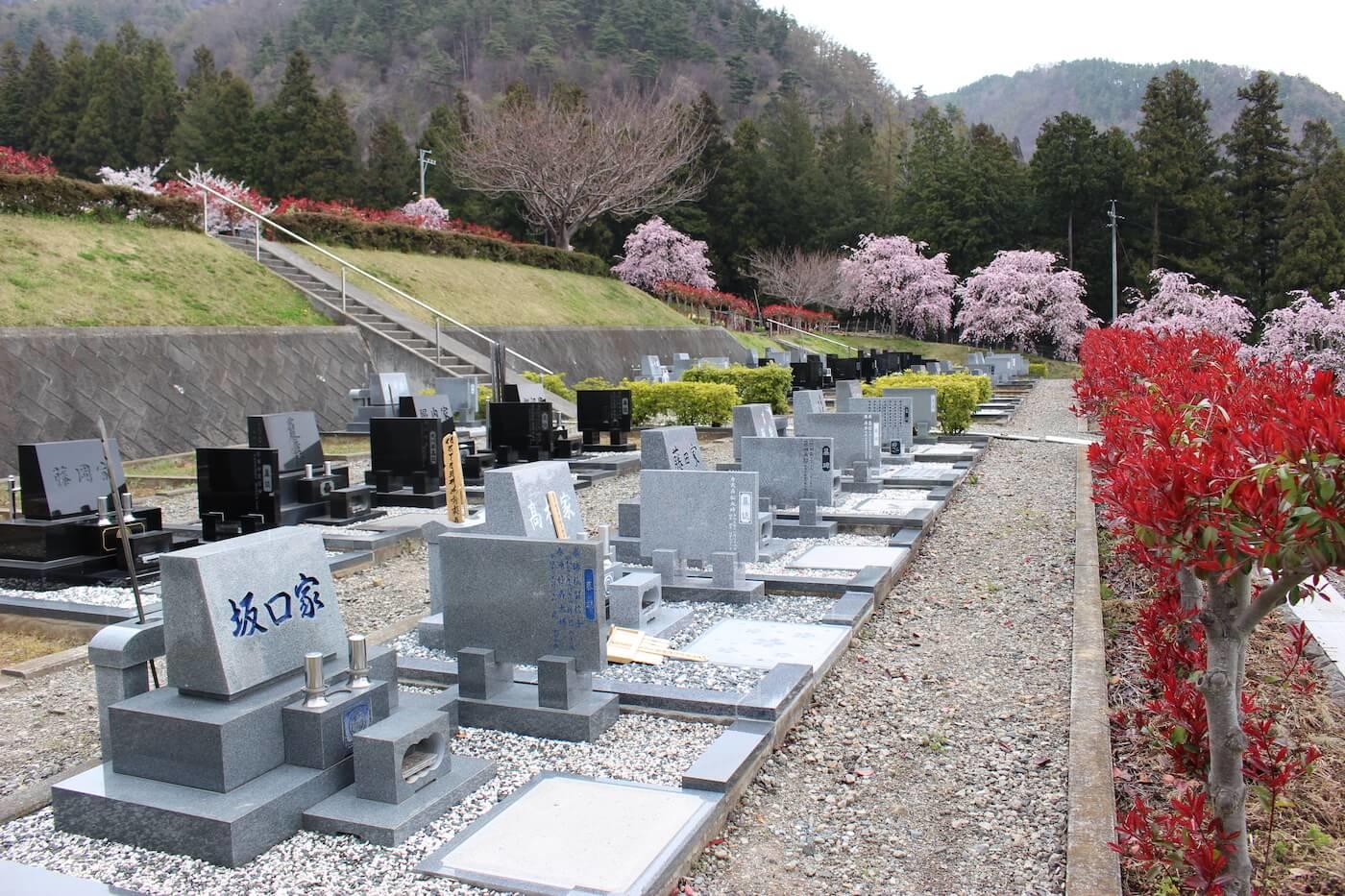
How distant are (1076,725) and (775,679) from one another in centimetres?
135

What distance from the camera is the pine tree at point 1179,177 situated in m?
45.2

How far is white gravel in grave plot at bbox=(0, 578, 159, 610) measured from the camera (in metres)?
6.88

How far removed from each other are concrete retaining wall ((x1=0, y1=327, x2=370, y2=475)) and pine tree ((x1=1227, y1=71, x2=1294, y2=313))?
41.1m

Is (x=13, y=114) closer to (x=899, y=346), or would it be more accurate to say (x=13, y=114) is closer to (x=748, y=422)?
(x=899, y=346)

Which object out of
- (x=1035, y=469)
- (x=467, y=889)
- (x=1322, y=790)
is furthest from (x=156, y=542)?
(x=1035, y=469)

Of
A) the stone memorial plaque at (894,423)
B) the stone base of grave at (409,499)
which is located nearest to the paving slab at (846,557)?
the stone base of grave at (409,499)

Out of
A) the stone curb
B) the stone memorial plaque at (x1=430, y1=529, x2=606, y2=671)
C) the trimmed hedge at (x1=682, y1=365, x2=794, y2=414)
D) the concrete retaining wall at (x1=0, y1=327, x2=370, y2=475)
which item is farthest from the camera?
the trimmed hedge at (x1=682, y1=365, x2=794, y2=414)

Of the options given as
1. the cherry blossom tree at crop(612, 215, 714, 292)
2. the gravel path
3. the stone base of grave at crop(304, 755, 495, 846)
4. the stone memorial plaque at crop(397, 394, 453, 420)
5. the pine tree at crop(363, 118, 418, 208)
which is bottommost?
the gravel path

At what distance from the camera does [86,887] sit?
3266 mm

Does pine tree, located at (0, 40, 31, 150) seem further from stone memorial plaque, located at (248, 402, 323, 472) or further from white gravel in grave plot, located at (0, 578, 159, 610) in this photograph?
white gravel in grave plot, located at (0, 578, 159, 610)

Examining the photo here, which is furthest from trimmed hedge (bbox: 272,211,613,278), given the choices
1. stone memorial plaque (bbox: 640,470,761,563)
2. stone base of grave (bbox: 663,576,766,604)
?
stone base of grave (bbox: 663,576,766,604)

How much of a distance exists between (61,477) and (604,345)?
21.4 m

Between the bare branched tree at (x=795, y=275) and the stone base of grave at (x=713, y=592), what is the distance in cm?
4526

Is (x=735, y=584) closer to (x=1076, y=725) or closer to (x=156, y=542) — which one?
(x=1076, y=725)
